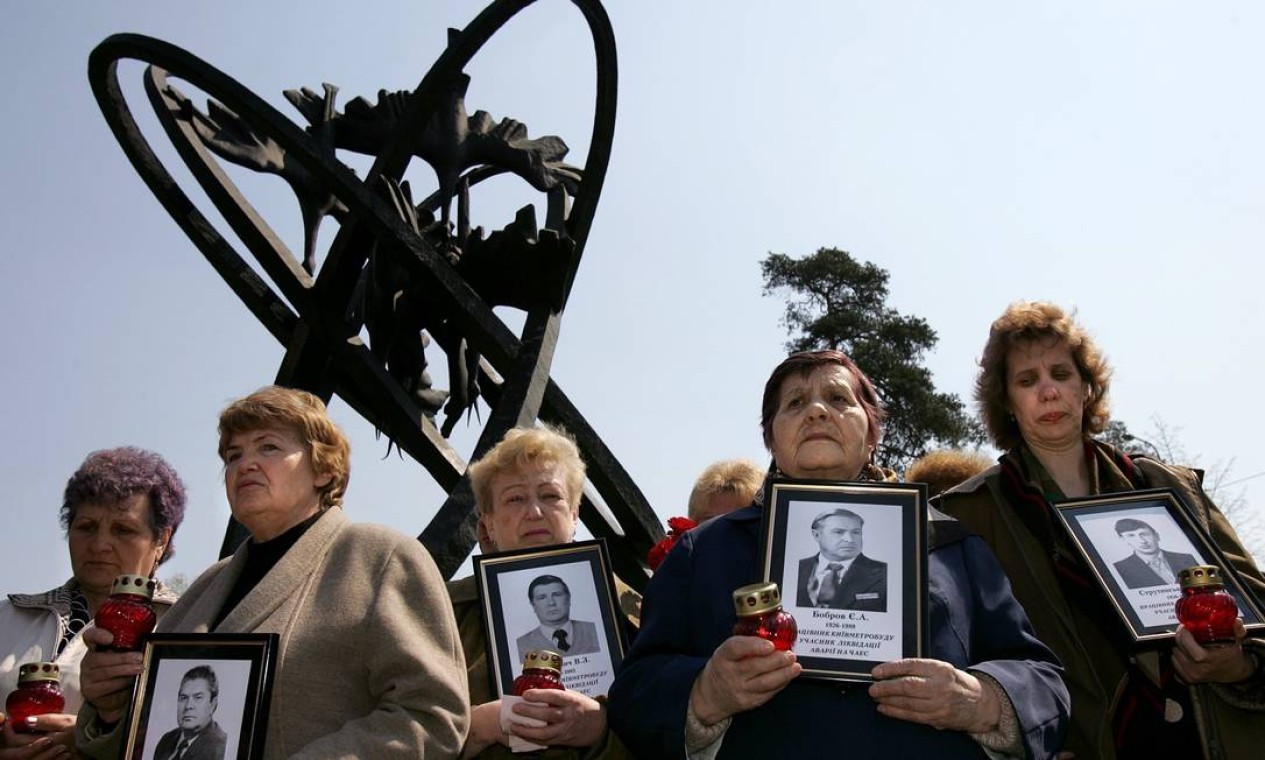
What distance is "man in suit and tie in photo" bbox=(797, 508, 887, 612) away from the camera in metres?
2.95

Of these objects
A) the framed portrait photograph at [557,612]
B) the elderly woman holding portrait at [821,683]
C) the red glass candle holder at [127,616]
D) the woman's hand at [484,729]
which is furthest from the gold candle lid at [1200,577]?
the red glass candle holder at [127,616]

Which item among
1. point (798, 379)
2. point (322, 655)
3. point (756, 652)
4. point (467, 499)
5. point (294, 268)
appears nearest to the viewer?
point (756, 652)

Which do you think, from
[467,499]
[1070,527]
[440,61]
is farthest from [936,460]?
[440,61]

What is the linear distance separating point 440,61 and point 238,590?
6.10m

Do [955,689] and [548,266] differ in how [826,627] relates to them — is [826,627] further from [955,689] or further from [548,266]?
[548,266]

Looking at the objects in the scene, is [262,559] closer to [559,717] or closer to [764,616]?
[559,717]

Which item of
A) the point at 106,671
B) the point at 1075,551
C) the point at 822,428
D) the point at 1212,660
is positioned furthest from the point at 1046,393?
the point at 106,671

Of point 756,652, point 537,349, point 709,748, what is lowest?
point 709,748

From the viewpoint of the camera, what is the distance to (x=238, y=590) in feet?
11.9

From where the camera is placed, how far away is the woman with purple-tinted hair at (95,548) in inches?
171

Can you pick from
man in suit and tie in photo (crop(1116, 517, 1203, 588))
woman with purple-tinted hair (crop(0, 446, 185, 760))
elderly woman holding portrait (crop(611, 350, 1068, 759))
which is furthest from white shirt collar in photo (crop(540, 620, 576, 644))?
man in suit and tie in photo (crop(1116, 517, 1203, 588))

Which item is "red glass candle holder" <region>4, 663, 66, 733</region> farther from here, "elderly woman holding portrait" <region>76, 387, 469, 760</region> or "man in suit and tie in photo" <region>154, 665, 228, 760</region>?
"man in suit and tie in photo" <region>154, 665, 228, 760</region>

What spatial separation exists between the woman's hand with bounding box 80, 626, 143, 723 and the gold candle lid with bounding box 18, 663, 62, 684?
352 millimetres

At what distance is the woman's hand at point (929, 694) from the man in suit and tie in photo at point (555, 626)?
4.28 ft
